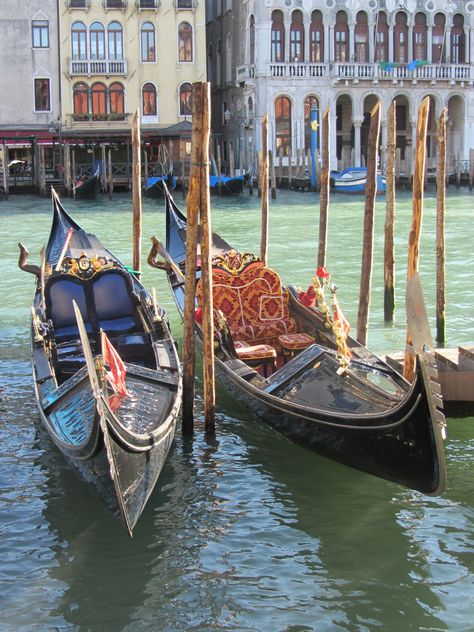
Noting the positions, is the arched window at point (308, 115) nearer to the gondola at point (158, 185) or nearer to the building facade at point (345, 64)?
the building facade at point (345, 64)

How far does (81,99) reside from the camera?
60.7ft

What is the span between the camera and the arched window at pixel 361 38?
1912 cm

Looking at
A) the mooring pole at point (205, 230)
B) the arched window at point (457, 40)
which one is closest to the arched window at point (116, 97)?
the arched window at point (457, 40)

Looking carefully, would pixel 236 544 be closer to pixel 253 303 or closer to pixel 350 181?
pixel 253 303

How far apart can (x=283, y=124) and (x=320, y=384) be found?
16.2 metres

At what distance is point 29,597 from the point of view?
8.75 feet

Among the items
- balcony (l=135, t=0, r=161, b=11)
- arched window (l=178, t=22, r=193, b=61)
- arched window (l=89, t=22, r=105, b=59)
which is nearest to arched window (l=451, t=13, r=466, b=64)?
arched window (l=178, t=22, r=193, b=61)

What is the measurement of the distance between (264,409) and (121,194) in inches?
573

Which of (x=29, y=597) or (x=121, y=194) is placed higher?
(x=121, y=194)

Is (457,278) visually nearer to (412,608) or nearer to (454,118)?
(412,608)

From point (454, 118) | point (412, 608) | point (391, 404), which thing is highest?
point (454, 118)

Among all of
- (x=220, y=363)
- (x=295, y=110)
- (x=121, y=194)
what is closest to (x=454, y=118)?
(x=295, y=110)

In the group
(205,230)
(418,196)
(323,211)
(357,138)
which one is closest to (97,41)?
(357,138)

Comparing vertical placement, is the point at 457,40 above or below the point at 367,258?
above
